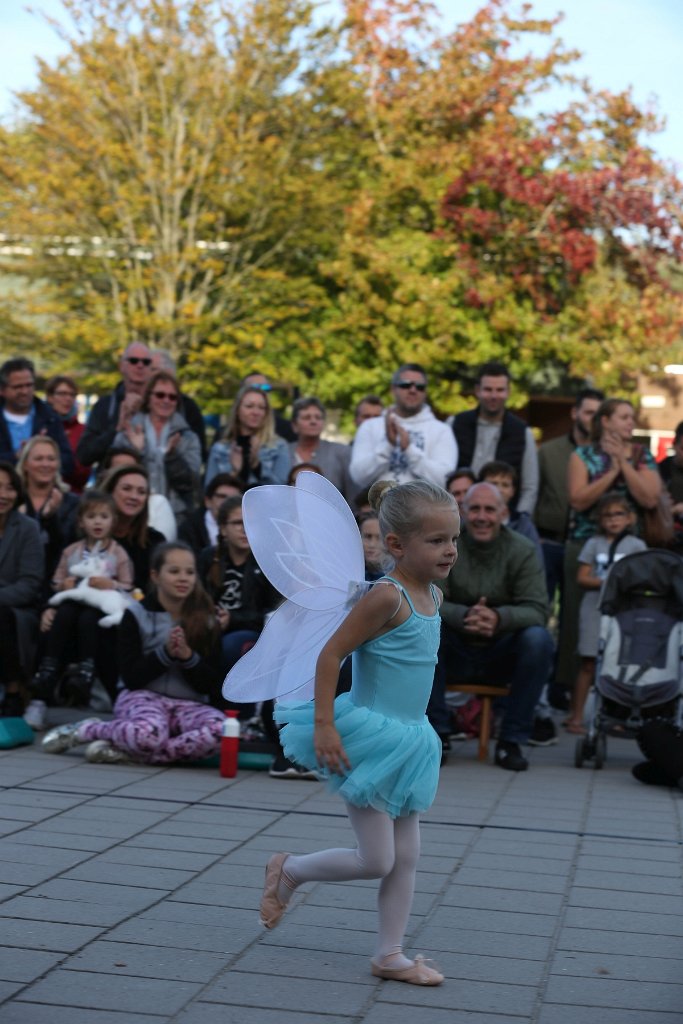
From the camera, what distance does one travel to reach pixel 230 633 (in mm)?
9242

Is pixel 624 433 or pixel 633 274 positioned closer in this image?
pixel 624 433

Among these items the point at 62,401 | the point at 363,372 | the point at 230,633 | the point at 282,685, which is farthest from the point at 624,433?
the point at 363,372

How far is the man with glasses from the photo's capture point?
36.1ft

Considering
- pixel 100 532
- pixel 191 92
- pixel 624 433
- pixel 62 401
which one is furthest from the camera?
pixel 191 92

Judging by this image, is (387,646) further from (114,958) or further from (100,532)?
(100,532)

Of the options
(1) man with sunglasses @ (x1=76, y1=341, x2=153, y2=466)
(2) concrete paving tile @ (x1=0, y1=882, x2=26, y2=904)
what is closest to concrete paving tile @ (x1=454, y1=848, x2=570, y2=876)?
(2) concrete paving tile @ (x1=0, y1=882, x2=26, y2=904)

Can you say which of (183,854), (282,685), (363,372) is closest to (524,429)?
(183,854)

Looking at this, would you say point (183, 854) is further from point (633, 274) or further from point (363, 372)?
point (633, 274)

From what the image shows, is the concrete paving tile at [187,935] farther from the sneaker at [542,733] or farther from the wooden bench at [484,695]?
the sneaker at [542,733]

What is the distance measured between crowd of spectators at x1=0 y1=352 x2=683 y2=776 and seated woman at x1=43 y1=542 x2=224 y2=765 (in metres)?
0.01

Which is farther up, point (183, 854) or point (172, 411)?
point (172, 411)

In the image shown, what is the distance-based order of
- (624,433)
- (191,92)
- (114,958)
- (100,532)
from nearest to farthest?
1. (114,958)
2. (100,532)
3. (624,433)
4. (191,92)

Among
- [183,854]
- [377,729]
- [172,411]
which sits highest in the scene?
[172,411]

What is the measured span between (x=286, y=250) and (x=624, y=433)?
1856cm
